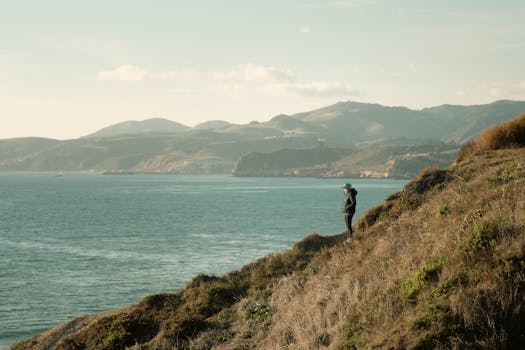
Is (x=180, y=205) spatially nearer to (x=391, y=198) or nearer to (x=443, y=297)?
(x=391, y=198)

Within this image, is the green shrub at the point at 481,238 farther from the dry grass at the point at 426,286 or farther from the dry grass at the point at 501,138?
the dry grass at the point at 501,138

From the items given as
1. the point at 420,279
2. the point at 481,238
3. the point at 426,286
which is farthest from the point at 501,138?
the point at 426,286

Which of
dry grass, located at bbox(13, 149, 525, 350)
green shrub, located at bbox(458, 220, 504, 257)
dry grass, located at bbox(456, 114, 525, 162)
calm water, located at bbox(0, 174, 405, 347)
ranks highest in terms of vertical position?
dry grass, located at bbox(456, 114, 525, 162)

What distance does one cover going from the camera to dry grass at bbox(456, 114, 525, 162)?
2801cm

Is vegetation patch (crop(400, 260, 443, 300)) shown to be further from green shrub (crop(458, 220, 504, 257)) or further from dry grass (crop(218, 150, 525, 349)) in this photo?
green shrub (crop(458, 220, 504, 257))

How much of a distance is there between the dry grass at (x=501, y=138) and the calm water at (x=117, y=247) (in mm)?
26983

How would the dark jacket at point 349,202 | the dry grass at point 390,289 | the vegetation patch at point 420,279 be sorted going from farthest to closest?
the dark jacket at point 349,202 < the vegetation patch at point 420,279 < the dry grass at point 390,289

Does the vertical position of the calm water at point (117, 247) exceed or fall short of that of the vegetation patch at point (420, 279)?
it falls short

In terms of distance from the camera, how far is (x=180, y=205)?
13762 cm

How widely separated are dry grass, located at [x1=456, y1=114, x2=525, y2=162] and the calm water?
88.5ft

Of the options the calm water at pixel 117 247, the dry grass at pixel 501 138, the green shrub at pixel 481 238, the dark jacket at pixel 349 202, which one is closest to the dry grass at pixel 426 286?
the green shrub at pixel 481 238

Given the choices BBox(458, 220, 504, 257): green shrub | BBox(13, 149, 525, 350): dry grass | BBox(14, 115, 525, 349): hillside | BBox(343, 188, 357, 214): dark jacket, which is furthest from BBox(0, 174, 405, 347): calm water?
BBox(458, 220, 504, 257): green shrub

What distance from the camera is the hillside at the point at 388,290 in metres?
10.5

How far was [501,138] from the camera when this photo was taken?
93.0 feet
